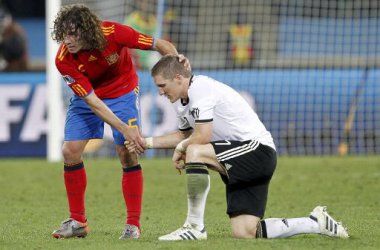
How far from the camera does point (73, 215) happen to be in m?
7.88

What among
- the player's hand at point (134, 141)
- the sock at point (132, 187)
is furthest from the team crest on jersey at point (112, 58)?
the sock at point (132, 187)

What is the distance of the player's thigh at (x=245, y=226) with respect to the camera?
7152 millimetres

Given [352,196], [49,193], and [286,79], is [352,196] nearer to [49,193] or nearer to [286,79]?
[49,193]

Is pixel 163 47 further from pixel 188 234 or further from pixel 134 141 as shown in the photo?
pixel 188 234

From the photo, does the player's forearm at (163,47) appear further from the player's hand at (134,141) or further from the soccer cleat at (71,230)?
the soccer cleat at (71,230)

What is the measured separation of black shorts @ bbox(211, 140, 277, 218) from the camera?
7.09m

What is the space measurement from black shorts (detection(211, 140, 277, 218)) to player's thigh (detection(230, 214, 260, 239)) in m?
0.04

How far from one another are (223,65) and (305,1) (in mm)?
2147

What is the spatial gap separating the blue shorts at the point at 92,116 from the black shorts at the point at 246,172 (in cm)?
104

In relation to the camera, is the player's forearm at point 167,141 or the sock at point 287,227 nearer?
the sock at point 287,227

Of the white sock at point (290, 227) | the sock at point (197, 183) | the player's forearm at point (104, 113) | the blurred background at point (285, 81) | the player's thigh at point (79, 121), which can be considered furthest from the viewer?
the blurred background at point (285, 81)

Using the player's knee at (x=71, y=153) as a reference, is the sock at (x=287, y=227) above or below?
below

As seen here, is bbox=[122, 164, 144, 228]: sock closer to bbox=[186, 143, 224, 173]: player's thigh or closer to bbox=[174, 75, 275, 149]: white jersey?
bbox=[174, 75, 275, 149]: white jersey

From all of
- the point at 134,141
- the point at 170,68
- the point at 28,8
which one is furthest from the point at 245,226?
the point at 28,8
